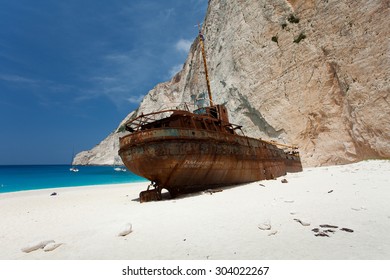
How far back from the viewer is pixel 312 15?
90.5 feet

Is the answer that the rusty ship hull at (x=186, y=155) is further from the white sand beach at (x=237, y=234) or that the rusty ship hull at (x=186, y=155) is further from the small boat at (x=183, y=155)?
the white sand beach at (x=237, y=234)

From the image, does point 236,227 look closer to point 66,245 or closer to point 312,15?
point 66,245

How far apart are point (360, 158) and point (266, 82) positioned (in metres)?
14.1

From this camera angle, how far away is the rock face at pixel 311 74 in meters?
20.3

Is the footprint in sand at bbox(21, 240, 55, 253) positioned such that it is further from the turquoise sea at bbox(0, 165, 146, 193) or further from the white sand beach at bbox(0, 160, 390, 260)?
the turquoise sea at bbox(0, 165, 146, 193)

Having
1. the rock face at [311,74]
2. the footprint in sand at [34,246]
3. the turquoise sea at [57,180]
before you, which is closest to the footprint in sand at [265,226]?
the footprint in sand at [34,246]

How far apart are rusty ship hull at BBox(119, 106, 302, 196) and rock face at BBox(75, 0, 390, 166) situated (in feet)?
48.7

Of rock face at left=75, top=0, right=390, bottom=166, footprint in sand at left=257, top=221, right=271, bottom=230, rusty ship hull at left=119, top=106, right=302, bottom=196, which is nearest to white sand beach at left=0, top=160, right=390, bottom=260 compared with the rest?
footprint in sand at left=257, top=221, right=271, bottom=230

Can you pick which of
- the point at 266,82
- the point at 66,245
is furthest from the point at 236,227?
the point at 266,82

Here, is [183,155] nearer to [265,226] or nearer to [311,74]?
[265,226]

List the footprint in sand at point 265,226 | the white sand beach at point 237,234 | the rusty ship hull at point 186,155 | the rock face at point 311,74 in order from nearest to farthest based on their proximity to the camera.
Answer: the white sand beach at point 237,234
the footprint in sand at point 265,226
the rusty ship hull at point 186,155
the rock face at point 311,74

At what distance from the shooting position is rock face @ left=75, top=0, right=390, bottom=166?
20.3 m

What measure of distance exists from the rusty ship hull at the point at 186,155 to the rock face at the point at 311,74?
1484cm

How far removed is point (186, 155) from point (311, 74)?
908 inches
